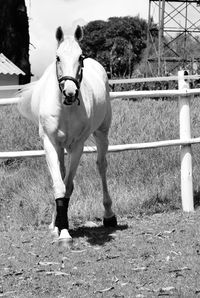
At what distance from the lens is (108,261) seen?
19.7 ft

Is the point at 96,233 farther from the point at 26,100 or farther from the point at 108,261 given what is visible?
the point at 26,100

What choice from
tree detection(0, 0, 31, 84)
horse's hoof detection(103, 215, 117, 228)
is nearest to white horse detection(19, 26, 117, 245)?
horse's hoof detection(103, 215, 117, 228)

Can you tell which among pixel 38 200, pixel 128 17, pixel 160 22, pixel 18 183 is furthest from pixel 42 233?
pixel 128 17

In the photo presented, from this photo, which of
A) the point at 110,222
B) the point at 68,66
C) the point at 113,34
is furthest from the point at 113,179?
the point at 113,34

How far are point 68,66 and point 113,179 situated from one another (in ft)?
9.69

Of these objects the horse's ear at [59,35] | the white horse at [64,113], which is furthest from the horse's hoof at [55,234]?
the horse's ear at [59,35]

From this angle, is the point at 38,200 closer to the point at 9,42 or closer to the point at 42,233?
the point at 42,233

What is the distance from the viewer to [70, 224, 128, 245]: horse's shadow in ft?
22.8

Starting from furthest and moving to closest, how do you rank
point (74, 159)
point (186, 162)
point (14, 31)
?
point (14, 31), point (186, 162), point (74, 159)

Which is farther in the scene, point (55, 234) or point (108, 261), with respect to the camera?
point (55, 234)

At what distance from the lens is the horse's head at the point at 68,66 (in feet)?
19.9

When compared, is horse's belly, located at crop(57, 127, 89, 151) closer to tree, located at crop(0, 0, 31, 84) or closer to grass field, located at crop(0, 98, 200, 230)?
grass field, located at crop(0, 98, 200, 230)

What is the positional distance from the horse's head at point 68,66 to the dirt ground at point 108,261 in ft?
4.71

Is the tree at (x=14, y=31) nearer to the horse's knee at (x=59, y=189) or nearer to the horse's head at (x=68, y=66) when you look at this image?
the horse's head at (x=68, y=66)
